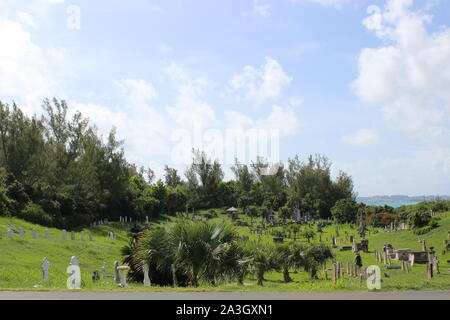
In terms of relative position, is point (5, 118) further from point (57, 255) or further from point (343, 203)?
point (343, 203)

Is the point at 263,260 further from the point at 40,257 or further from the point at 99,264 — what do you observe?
the point at 40,257

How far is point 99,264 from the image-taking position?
24.5m

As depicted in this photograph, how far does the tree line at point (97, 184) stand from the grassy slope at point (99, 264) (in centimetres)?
441

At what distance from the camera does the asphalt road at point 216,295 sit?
28.7 feet

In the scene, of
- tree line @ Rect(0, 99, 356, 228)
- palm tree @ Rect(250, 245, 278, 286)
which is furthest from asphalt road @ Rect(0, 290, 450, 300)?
tree line @ Rect(0, 99, 356, 228)

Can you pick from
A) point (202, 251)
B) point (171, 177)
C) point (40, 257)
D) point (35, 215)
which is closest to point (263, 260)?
point (202, 251)

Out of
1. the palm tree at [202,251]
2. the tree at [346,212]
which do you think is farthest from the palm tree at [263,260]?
the tree at [346,212]

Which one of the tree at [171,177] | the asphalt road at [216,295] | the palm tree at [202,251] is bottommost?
the asphalt road at [216,295]

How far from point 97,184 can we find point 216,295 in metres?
47.3

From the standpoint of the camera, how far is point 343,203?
199ft

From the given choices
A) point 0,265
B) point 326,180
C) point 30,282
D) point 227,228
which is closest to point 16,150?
point 0,265

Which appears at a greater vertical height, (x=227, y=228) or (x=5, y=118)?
(x=5, y=118)

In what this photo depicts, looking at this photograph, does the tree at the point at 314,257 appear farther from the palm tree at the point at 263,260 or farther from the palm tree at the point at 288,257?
the palm tree at the point at 263,260

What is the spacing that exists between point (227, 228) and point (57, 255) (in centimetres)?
1413
